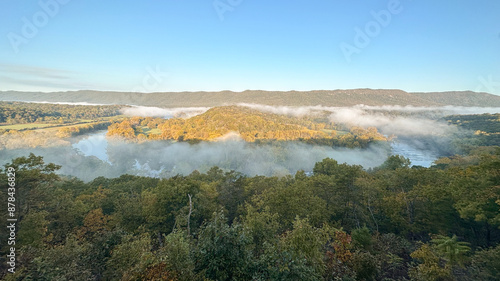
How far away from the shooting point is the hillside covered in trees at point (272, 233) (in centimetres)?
1177

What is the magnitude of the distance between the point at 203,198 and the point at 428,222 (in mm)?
30964

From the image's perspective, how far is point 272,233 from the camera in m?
20.5

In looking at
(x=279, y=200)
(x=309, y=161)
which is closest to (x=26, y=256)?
(x=279, y=200)

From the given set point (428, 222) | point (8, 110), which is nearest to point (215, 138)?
point (8, 110)

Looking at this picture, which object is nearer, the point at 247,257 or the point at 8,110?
the point at 247,257

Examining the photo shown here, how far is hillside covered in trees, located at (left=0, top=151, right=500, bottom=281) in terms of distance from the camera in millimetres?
11766

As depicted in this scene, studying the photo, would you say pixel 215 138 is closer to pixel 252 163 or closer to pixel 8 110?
pixel 252 163

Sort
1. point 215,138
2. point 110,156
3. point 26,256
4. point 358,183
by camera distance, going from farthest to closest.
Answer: point 215,138 → point 110,156 → point 358,183 → point 26,256

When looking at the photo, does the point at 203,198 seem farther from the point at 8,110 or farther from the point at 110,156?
the point at 8,110

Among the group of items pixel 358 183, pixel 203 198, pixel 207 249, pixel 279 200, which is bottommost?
pixel 203 198

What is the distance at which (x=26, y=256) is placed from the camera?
49.0 feet

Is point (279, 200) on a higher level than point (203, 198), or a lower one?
higher

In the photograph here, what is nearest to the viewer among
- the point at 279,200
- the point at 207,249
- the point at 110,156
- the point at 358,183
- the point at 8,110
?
the point at 207,249

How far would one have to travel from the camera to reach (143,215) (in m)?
31.1
